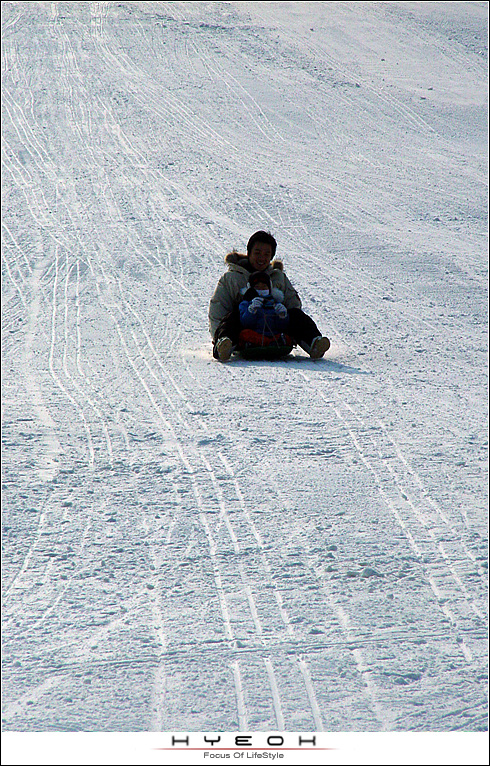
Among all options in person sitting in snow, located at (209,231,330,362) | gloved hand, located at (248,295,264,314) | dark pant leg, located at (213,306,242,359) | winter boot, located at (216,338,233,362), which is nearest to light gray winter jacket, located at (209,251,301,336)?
person sitting in snow, located at (209,231,330,362)

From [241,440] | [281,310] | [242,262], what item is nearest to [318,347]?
[281,310]

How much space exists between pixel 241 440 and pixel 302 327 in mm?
2000

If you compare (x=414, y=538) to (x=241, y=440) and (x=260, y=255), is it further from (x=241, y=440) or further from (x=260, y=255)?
(x=260, y=255)

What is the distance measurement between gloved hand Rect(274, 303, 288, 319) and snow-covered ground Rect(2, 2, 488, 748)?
0.33m

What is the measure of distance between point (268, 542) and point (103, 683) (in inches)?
44.2

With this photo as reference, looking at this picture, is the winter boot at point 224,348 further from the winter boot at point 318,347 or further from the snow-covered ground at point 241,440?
the winter boot at point 318,347

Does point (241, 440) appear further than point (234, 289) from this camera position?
No

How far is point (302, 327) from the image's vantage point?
6.46 metres

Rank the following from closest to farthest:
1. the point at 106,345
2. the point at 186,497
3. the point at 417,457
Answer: the point at 186,497, the point at 417,457, the point at 106,345

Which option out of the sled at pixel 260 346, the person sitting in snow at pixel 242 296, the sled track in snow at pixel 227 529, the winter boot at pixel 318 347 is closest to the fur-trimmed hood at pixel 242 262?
the person sitting in snow at pixel 242 296

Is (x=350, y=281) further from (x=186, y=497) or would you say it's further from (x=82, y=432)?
(x=186, y=497)

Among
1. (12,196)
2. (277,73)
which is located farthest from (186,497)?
(277,73)

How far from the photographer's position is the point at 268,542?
11.5 ft

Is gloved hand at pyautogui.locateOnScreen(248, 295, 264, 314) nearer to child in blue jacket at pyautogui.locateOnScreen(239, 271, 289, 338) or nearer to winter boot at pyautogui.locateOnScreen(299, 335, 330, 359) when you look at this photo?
child in blue jacket at pyautogui.locateOnScreen(239, 271, 289, 338)
